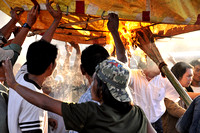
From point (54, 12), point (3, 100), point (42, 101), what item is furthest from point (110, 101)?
point (54, 12)

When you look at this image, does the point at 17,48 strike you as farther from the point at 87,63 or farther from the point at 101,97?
the point at 101,97

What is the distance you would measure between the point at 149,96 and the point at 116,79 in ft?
6.26

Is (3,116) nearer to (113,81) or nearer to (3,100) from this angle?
(3,100)

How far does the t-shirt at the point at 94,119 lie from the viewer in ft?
4.96

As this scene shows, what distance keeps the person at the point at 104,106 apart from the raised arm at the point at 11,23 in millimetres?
1085

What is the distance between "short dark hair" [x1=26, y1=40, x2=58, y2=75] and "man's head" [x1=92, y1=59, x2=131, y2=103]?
1.81 ft

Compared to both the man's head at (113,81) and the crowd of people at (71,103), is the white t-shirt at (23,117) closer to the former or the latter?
the crowd of people at (71,103)

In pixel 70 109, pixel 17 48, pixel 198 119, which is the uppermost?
pixel 17 48

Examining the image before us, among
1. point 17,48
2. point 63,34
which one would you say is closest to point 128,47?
point 63,34

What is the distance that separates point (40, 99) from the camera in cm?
159

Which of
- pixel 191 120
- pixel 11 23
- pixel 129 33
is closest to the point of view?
pixel 191 120

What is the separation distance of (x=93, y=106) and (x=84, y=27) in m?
2.26

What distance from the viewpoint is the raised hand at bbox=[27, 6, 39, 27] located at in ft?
7.92

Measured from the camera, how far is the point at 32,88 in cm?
187
